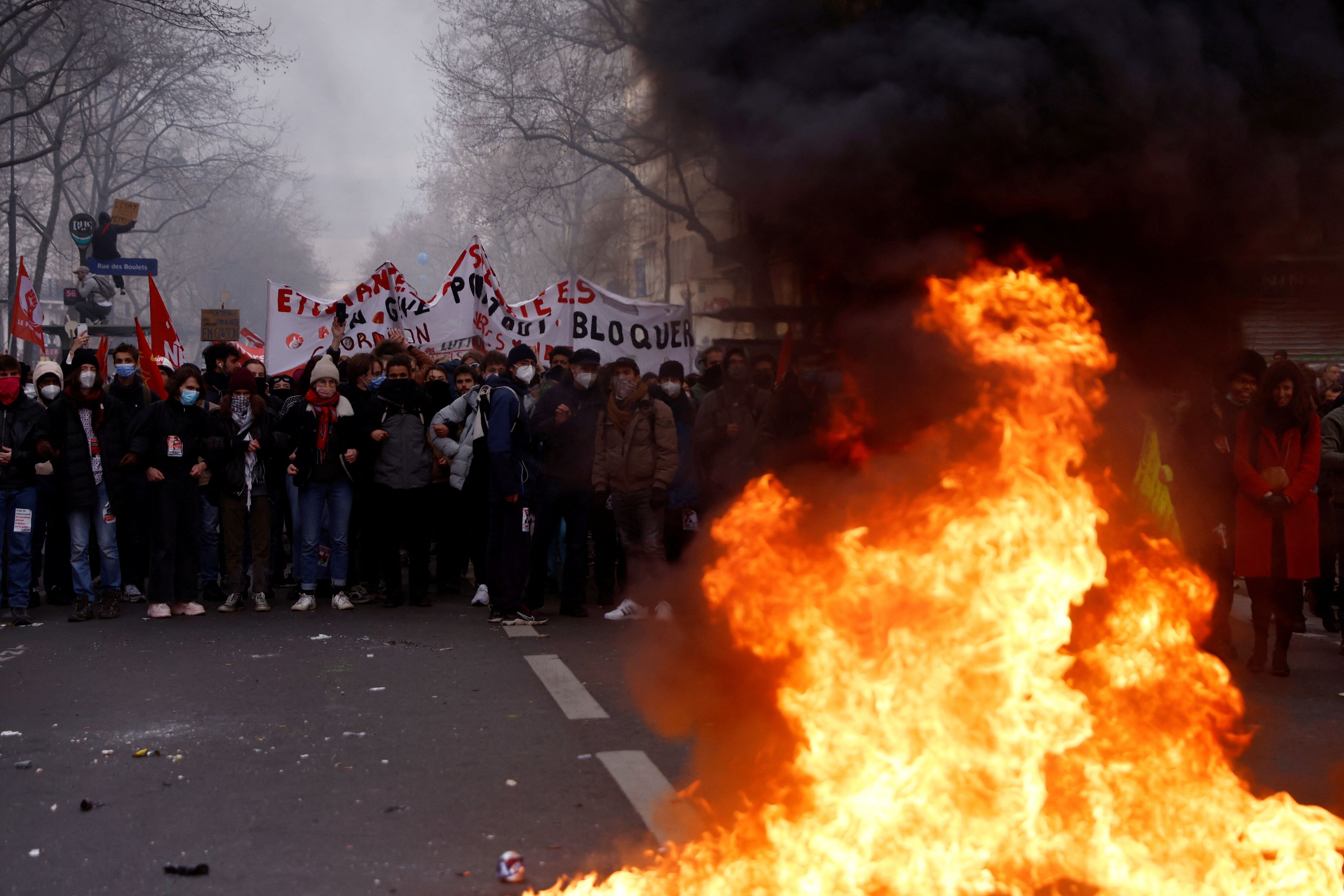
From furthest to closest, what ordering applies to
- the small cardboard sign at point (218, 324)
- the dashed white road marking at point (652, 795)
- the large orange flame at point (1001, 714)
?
1. the small cardboard sign at point (218, 324)
2. the dashed white road marking at point (652, 795)
3. the large orange flame at point (1001, 714)

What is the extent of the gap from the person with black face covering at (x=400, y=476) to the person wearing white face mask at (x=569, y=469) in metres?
1.03

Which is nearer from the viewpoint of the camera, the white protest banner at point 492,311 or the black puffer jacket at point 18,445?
the black puffer jacket at point 18,445

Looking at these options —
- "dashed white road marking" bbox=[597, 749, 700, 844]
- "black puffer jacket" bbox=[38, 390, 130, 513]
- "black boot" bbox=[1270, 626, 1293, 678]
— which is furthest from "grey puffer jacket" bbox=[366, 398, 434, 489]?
"black boot" bbox=[1270, 626, 1293, 678]

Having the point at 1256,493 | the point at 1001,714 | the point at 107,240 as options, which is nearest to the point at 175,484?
the point at 1001,714

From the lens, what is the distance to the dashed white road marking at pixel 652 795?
14.0ft

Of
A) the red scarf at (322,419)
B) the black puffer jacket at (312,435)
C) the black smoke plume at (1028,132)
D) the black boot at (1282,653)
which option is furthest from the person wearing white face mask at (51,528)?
the black boot at (1282,653)

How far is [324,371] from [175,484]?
138cm

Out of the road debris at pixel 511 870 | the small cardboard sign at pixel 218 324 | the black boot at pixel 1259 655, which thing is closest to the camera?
the road debris at pixel 511 870

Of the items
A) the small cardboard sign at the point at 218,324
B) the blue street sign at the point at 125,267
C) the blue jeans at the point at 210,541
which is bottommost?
the blue jeans at the point at 210,541

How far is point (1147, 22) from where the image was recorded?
10.8 feet

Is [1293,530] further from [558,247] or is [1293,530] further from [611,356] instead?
[558,247]

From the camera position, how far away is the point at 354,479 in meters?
9.36

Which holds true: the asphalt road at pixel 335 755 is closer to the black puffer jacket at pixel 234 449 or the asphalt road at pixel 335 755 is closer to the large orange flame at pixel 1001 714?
the large orange flame at pixel 1001 714

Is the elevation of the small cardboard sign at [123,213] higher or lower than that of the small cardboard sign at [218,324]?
higher
